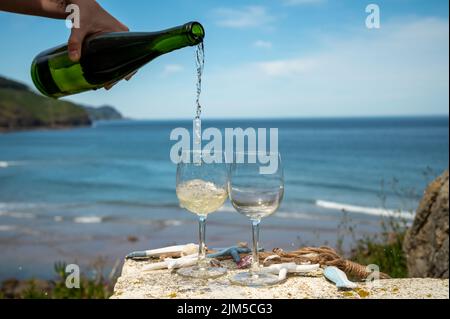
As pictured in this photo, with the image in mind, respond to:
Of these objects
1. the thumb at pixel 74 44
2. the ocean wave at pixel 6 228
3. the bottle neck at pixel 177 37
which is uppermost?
the bottle neck at pixel 177 37

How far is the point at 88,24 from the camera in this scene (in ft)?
6.94

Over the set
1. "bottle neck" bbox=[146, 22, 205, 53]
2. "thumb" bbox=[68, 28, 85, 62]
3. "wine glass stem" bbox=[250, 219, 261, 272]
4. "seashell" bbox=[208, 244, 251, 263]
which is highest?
"bottle neck" bbox=[146, 22, 205, 53]

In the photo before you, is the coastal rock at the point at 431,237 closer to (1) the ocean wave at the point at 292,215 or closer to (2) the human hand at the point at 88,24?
(2) the human hand at the point at 88,24

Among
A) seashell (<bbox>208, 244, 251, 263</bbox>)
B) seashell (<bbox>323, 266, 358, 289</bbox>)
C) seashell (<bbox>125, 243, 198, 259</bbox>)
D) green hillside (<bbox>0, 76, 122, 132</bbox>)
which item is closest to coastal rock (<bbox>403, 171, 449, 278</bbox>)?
seashell (<bbox>208, 244, 251, 263</bbox>)

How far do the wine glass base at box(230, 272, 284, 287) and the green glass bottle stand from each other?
0.98 m

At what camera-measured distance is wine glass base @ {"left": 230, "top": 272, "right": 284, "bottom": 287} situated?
215 cm

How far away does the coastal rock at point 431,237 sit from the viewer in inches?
197

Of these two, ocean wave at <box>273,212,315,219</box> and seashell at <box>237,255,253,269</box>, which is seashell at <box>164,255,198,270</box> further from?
ocean wave at <box>273,212,315,219</box>

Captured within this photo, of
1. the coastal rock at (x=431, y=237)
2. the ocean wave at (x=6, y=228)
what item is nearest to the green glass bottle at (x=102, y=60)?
the coastal rock at (x=431, y=237)

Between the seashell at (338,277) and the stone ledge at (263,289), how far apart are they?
0.9 inches

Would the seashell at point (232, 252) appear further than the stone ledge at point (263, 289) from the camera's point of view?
Yes

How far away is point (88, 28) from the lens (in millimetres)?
2131
